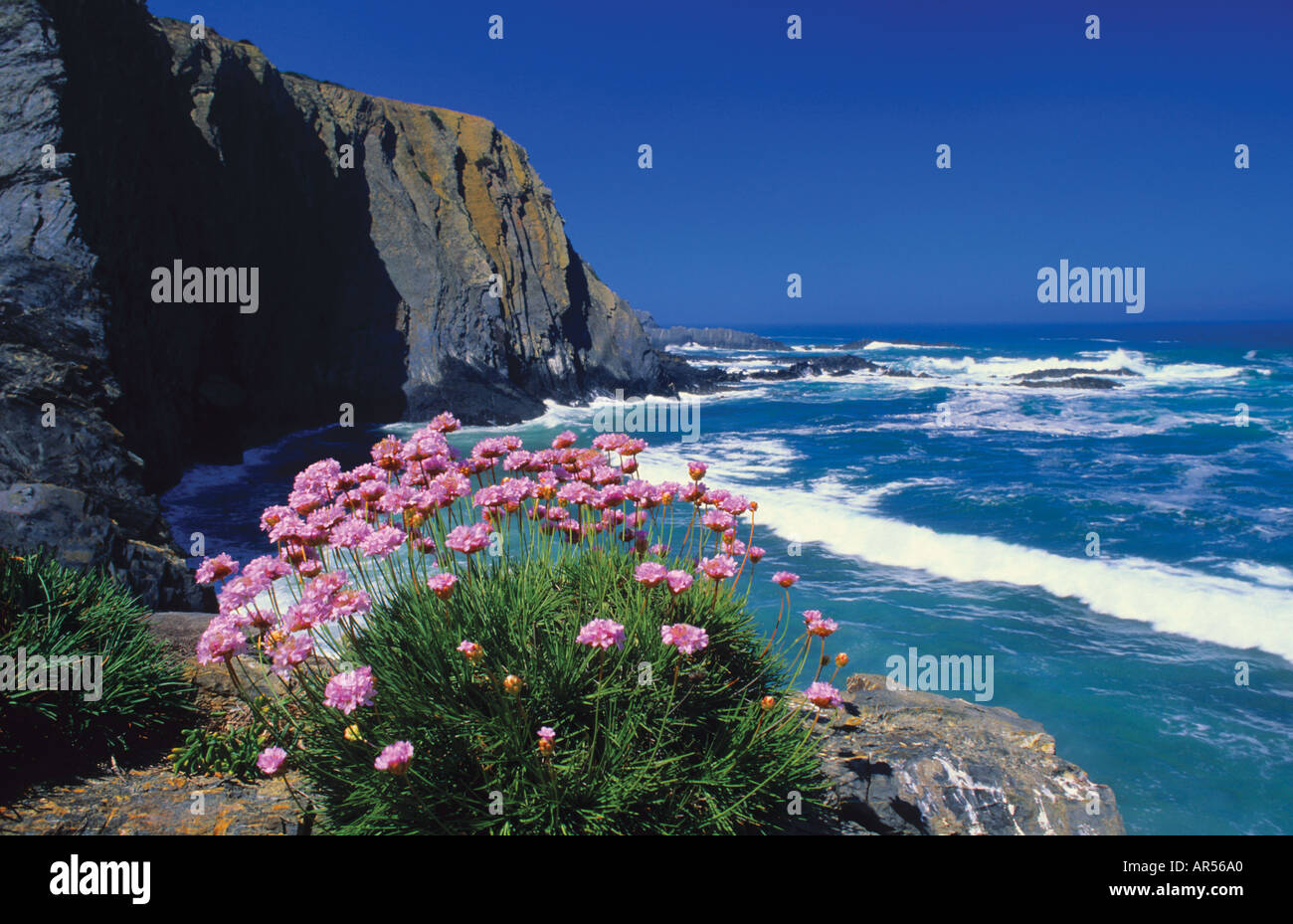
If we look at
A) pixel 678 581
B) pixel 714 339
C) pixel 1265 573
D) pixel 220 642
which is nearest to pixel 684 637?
pixel 678 581

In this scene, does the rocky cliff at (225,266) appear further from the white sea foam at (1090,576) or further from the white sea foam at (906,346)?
the white sea foam at (906,346)

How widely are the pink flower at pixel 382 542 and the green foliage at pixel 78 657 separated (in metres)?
1.90

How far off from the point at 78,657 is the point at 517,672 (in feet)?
8.61

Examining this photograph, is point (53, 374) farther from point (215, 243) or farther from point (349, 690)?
point (215, 243)

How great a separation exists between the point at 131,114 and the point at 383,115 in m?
25.8

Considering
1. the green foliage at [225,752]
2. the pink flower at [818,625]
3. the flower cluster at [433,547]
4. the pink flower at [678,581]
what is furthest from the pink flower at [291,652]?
the pink flower at [818,625]

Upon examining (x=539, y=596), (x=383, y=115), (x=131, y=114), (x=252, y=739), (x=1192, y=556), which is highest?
(x=383, y=115)

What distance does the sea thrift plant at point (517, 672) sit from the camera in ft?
9.05

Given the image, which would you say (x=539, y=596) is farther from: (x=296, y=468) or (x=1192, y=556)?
(x=296, y=468)

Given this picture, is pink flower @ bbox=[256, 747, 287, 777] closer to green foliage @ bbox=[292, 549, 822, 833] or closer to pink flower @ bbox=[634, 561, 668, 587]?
green foliage @ bbox=[292, 549, 822, 833]

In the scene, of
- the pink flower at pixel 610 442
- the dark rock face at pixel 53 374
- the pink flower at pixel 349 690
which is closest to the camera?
the pink flower at pixel 349 690

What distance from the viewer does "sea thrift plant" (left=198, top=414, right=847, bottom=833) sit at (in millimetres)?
2758
